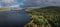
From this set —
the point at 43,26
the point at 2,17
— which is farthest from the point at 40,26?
the point at 2,17

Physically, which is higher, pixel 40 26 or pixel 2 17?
pixel 2 17

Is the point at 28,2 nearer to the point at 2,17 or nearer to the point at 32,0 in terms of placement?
the point at 32,0

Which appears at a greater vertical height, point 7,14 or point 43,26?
point 7,14

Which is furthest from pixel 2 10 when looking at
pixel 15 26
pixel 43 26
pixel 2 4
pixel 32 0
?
pixel 43 26

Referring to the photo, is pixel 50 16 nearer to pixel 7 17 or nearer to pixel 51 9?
pixel 51 9

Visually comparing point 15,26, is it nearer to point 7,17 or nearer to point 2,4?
point 7,17

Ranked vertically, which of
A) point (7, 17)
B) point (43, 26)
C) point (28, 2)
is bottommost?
point (43, 26)
